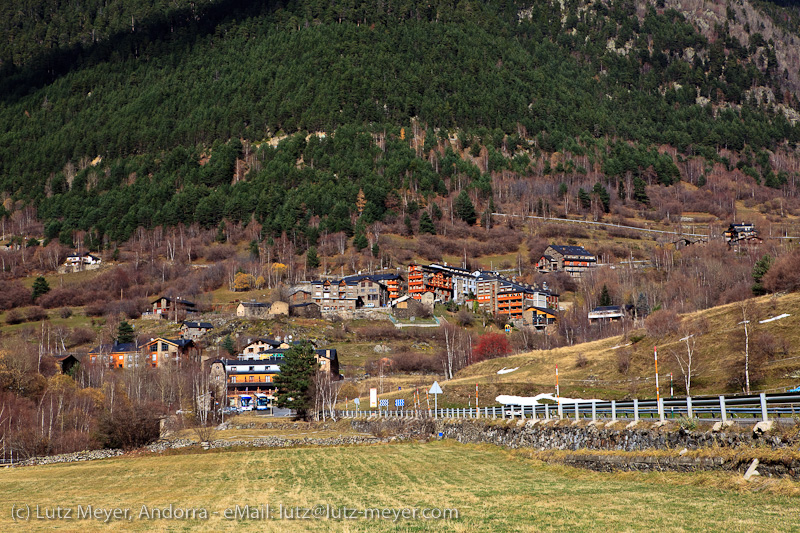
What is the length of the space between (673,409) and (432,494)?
953 centimetres

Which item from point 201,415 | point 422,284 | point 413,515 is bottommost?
point 201,415

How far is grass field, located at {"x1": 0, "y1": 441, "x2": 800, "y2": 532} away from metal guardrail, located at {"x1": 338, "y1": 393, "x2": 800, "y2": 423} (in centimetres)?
250

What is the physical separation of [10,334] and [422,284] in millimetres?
96007

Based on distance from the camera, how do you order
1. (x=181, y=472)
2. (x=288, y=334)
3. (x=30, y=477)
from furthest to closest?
(x=288, y=334) < (x=30, y=477) < (x=181, y=472)

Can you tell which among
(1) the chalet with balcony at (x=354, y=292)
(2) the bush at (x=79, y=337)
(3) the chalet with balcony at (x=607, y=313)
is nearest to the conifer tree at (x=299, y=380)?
(3) the chalet with balcony at (x=607, y=313)

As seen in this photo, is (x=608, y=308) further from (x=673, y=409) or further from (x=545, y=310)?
(x=673, y=409)

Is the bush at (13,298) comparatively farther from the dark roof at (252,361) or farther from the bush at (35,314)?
the dark roof at (252,361)

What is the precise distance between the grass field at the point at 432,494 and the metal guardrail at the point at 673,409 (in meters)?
2.50

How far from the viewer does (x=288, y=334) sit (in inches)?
6166

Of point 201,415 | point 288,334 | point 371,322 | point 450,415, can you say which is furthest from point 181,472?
point 371,322

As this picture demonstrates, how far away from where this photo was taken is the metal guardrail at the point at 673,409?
2206cm

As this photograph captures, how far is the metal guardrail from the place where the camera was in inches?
869

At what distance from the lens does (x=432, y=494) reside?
25438mm

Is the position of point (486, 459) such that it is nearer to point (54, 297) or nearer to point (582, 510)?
point (582, 510)
